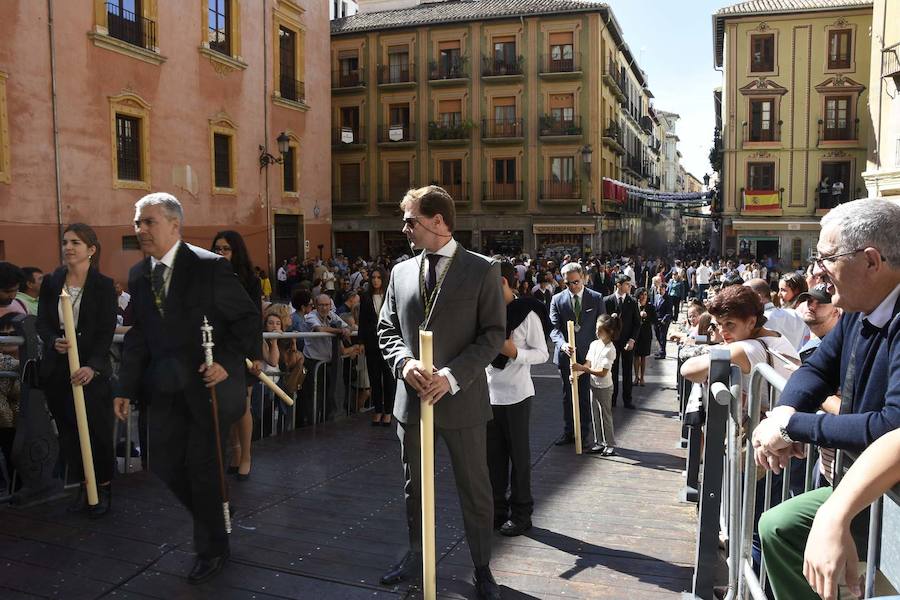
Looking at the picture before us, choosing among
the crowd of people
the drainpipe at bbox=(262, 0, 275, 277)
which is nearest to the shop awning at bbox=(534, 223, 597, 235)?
the drainpipe at bbox=(262, 0, 275, 277)

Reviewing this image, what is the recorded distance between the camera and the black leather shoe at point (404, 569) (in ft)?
13.0

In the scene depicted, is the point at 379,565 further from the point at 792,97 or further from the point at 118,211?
the point at 792,97

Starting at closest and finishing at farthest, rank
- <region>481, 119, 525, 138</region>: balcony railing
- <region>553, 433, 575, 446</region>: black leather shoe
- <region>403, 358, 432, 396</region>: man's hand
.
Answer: <region>403, 358, 432, 396</region>: man's hand → <region>553, 433, 575, 446</region>: black leather shoe → <region>481, 119, 525, 138</region>: balcony railing

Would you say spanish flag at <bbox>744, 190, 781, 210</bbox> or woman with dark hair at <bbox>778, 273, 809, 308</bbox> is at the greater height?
spanish flag at <bbox>744, 190, 781, 210</bbox>

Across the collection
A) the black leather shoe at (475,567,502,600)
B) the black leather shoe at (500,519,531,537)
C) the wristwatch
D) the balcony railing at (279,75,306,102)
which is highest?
the balcony railing at (279,75,306,102)

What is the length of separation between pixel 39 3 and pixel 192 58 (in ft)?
16.8

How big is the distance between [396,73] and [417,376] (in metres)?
38.3

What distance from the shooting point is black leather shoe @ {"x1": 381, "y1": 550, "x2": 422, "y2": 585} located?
13.0 ft

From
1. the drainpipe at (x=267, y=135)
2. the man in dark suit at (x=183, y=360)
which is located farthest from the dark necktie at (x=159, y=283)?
the drainpipe at (x=267, y=135)

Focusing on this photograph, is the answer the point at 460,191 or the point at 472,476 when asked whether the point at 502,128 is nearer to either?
the point at 460,191

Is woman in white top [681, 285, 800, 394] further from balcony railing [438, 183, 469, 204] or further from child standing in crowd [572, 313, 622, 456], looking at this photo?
balcony railing [438, 183, 469, 204]

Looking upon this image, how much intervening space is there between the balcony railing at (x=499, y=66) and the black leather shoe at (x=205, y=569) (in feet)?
119

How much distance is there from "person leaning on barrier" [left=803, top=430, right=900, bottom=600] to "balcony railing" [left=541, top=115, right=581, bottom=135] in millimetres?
36917

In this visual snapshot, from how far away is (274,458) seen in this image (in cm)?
655
